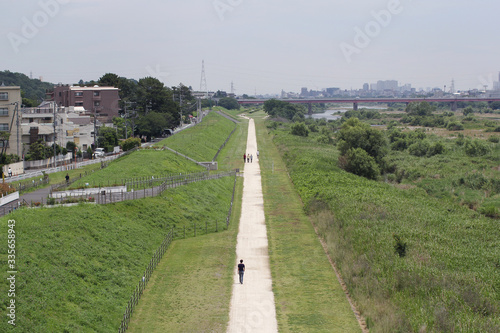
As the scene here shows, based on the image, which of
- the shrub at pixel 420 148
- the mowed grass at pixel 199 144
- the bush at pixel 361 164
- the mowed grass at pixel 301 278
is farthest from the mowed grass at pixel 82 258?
the shrub at pixel 420 148

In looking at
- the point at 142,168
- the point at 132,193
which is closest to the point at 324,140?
the point at 142,168

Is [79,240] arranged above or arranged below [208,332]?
above

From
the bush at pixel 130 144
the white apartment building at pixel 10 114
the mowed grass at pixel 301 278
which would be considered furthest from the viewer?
the bush at pixel 130 144

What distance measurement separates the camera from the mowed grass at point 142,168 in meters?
41.7

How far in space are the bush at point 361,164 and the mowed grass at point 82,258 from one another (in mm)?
26130

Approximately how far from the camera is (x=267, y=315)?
2189 cm

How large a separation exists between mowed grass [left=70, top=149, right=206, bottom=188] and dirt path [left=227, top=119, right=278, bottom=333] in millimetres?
9569

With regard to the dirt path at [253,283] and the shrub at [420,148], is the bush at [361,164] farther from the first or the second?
the shrub at [420,148]

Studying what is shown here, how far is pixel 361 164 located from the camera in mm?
58844

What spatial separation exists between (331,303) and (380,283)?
2299 mm

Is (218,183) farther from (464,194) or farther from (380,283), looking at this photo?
(380,283)

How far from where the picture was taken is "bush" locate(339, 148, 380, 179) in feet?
193

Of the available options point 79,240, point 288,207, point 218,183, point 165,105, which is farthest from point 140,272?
point 165,105

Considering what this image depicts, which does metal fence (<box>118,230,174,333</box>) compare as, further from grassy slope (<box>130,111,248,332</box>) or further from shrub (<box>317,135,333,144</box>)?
shrub (<box>317,135,333,144</box>)
